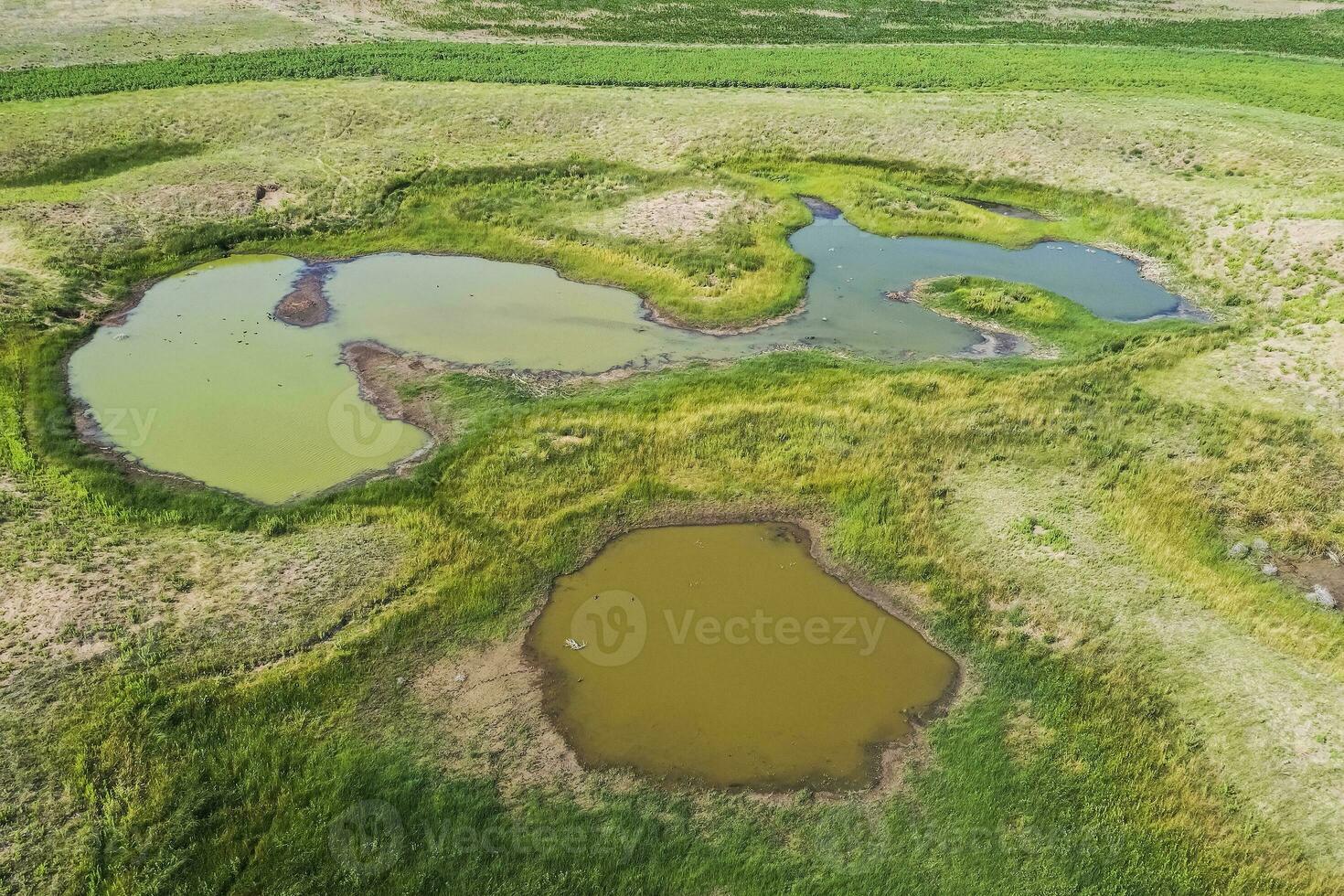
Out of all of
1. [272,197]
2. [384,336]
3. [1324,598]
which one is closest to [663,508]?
[384,336]

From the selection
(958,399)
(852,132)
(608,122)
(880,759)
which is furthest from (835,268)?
(880,759)

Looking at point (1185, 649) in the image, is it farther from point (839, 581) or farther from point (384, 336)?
point (384, 336)

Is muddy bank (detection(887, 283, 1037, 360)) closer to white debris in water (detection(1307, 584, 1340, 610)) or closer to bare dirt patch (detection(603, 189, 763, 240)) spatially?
bare dirt patch (detection(603, 189, 763, 240))

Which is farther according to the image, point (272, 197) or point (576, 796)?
point (272, 197)

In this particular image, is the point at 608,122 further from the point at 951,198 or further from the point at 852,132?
the point at 951,198

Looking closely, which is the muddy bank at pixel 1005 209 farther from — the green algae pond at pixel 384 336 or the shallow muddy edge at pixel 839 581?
the shallow muddy edge at pixel 839 581
